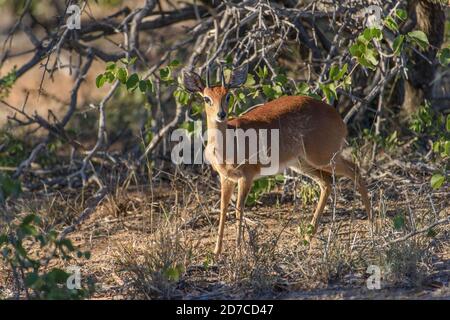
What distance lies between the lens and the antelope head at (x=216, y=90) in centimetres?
646

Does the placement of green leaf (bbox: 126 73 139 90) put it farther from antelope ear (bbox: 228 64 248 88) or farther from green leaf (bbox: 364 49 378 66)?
green leaf (bbox: 364 49 378 66)

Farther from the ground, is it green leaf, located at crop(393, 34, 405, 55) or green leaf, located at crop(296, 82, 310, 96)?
green leaf, located at crop(393, 34, 405, 55)

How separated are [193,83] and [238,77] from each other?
34cm

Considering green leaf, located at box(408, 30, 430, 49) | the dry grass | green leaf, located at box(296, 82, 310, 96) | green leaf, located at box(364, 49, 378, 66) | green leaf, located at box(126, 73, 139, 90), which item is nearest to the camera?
the dry grass

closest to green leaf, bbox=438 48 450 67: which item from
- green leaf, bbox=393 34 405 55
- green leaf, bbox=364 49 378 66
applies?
green leaf, bbox=393 34 405 55

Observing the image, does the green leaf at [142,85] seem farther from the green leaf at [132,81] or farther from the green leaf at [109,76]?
the green leaf at [109,76]

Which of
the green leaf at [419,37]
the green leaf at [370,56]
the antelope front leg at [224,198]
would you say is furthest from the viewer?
the antelope front leg at [224,198]

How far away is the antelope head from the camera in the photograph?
6.46 m

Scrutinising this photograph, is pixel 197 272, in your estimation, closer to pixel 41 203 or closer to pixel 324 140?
pixel 324 140

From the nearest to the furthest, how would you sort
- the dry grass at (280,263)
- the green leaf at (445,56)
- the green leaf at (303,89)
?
the dry grass at (280,263) → the green leaf at (445,56) → the green leaf at (303,89)

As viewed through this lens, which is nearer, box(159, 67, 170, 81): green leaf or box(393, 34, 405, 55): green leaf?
box(393, 34, 405, 55): green leaf

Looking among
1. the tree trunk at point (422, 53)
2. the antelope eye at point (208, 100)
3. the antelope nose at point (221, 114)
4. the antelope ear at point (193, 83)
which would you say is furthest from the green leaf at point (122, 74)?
the tree trunk at point (422, 53)

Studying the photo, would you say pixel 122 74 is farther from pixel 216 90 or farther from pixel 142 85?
pixel 216 90

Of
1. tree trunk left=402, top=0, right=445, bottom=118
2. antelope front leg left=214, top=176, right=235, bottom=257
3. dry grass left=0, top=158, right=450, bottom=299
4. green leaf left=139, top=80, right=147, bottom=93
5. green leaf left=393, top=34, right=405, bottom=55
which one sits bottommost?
dry grass left=0, top=158, right=450, bottom=299
